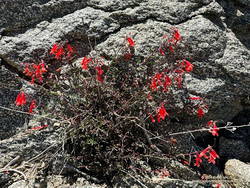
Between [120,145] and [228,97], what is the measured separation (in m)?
1.48

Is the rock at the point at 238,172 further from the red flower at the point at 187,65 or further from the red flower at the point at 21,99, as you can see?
the red flower at the point at 21,99

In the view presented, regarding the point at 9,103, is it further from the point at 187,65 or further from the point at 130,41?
the point at 187,65

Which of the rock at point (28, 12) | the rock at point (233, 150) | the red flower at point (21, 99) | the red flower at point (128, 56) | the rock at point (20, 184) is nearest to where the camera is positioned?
the rock at point (20, 184)

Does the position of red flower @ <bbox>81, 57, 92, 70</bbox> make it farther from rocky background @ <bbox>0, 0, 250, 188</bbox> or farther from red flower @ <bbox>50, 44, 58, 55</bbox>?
red flower @ <bbox>50, 44, 58, 55</bbox>

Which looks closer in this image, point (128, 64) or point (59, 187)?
point (59, 187)

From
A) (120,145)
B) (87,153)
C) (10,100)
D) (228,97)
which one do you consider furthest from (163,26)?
(10,100)

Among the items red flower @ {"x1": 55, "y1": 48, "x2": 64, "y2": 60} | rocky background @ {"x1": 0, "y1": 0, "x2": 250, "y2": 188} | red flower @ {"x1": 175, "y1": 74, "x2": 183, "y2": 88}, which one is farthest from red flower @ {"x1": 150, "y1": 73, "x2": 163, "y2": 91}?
red flower @ {"x1": 55, "y1": 48, "x2": 64, "y2": 60}

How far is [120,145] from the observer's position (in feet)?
9.84

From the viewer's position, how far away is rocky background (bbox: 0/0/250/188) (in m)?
3.02

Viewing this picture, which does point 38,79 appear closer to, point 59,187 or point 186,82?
point 59,187

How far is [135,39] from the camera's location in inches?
127

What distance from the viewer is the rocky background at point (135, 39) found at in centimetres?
302

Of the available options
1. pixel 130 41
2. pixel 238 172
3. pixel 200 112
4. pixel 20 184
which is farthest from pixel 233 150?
pixel 20 184

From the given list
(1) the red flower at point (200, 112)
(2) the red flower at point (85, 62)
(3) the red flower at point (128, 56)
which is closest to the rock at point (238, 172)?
(1) the red flower at point (200, 112)
